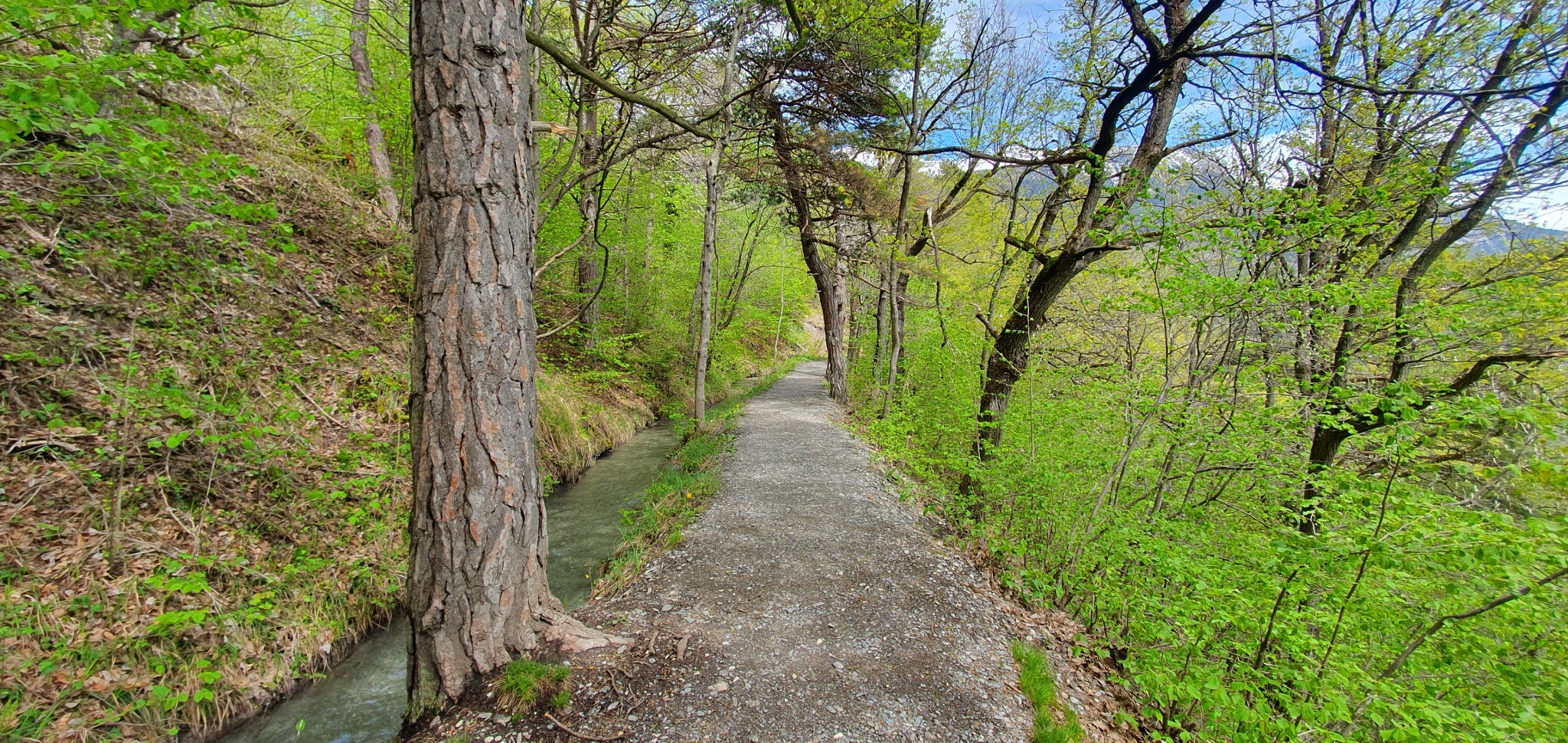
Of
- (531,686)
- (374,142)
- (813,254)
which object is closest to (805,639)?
(531,686)

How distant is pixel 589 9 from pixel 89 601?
6061mm

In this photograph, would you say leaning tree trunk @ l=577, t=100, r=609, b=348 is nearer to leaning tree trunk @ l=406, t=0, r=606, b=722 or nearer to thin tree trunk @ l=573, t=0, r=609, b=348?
thin tree trunk @ l=573, t=0, r=609, b=348

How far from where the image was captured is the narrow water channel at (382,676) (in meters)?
3.08

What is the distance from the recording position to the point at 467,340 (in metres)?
2.21

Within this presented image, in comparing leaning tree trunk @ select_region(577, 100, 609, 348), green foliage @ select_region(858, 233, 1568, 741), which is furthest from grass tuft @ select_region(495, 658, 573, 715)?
leaning tree trunk @ select_region(577, 100, 609, 348)

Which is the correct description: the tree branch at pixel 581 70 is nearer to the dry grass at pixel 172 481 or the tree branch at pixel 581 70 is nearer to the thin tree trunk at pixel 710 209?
the dry grass at pixel 172 481

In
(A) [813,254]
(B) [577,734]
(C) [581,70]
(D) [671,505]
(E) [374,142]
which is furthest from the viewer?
(A) [813,254]

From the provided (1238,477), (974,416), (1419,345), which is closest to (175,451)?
(974,416)

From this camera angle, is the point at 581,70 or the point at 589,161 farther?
the point at 589,161

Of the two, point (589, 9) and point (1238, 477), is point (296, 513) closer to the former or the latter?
point (589, 9)

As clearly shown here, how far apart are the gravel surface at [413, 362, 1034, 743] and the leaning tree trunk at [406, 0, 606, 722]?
1.93 ft

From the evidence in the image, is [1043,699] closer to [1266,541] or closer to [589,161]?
[1266,541]

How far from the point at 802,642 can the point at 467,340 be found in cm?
259

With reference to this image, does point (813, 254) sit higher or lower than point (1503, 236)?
higher
